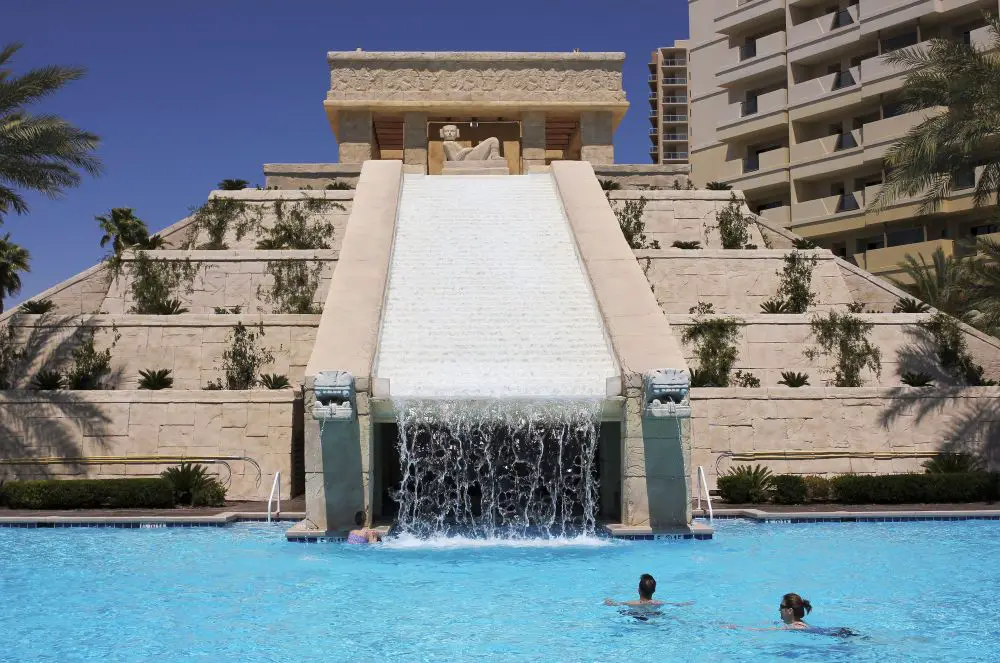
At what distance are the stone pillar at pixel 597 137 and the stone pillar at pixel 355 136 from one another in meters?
7.89

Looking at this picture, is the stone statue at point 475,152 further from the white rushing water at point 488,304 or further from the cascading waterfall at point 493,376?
the cascading waterfall at point 493,376

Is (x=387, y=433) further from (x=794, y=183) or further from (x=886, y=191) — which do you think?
(x=794, y=183)

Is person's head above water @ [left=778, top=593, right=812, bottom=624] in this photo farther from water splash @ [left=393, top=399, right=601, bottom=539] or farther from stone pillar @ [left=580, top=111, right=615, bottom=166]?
stone pillar @ [left=580, top=111, right=615, bottom=166]

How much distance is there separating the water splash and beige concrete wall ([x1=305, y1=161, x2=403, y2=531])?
64 centimetres

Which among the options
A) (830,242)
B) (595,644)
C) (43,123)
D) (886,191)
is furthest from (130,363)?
(830,242)

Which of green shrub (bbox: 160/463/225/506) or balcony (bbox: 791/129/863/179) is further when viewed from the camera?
balcony (bbox: 791/129/863/179)

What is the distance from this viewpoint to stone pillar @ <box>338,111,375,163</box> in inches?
1407

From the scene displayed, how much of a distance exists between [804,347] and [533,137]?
1774cm

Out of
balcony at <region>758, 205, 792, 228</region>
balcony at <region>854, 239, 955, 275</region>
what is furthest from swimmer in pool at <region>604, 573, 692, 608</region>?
balcony at <region>758, 205, 792, 228</region>

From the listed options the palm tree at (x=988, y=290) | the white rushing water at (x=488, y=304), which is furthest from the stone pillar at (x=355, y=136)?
the palm tree at (x=988, y=290)

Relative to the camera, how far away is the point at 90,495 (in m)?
16.9

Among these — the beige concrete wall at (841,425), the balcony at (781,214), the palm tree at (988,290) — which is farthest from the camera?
the balcony at (781,214)

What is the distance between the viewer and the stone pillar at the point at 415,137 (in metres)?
36.0

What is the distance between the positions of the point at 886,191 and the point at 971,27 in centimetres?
2769
